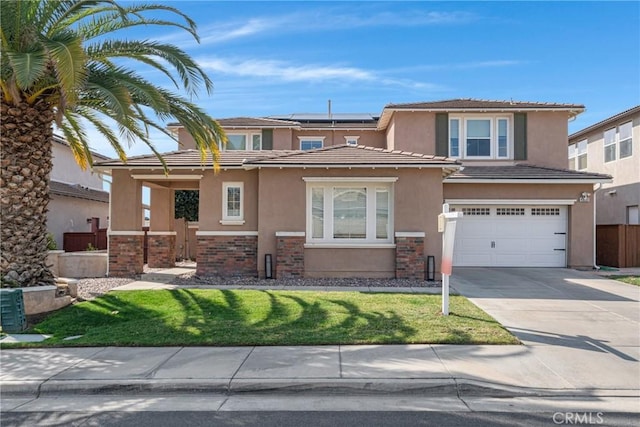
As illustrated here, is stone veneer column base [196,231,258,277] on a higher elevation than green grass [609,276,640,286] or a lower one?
higher

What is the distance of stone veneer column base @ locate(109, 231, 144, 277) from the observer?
14227mm

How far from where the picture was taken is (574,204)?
1623 centimetres

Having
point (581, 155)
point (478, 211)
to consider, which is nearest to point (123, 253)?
point (478, 211)

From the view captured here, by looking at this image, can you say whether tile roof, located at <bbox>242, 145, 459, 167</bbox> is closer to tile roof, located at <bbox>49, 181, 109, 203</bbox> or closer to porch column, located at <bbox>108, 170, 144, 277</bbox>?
porch column, located at <bbox>108, 170, 144, 277</bbox>

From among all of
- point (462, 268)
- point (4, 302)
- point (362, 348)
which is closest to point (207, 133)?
point (4, 302)

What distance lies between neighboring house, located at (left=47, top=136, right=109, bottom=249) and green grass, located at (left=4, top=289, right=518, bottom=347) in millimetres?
11346

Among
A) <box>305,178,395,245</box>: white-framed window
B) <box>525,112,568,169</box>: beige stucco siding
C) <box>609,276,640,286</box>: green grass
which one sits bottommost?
<box>609,276,640,286</box>: green grass

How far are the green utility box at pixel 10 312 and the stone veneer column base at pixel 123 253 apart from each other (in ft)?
19.9

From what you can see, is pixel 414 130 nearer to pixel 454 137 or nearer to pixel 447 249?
pixel 454 137

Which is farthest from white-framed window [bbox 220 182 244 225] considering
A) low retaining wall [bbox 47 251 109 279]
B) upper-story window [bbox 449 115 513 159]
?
upper-story window [bbox 449 115 513 159]

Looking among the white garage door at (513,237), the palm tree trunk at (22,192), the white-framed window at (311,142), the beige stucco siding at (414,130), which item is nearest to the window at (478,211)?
the white garage door at (513,237)

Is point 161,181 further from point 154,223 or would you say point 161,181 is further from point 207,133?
point 207,133

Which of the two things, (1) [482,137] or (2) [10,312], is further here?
(1) [482,137]

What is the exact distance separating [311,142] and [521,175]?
1044 centimetres
